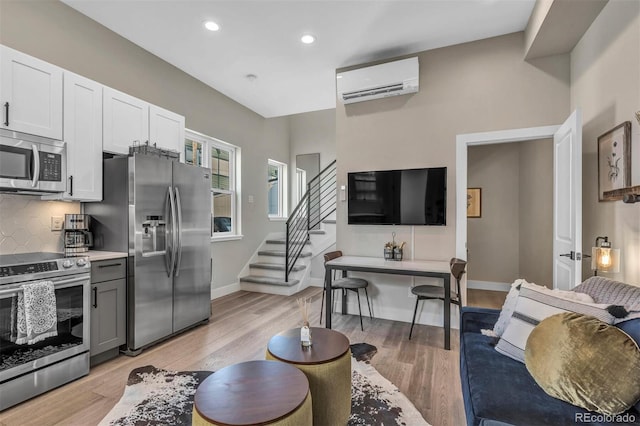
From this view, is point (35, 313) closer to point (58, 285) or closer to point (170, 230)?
point (58, 285)

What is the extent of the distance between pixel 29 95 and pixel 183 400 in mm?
2560

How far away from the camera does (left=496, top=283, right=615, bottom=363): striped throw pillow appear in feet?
5.20

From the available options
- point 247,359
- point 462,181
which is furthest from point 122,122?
point 462,181

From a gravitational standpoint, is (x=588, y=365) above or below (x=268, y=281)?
above

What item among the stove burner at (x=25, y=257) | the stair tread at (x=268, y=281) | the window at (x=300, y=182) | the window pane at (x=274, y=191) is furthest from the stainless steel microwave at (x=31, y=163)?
the window at (x=300, y=182)

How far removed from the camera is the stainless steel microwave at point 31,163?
2256 mm

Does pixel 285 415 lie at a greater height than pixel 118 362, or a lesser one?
greater

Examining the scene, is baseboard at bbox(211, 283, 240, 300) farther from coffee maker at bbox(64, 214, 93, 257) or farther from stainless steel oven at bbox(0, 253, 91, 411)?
stainless steel oven at bbox(0, 253, 91, 411)

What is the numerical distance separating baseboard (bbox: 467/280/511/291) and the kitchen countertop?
211 inches

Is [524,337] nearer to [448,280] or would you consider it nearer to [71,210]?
[448,280]

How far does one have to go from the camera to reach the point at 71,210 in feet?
9.73

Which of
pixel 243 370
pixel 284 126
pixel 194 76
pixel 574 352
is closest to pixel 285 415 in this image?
pixel 243 370

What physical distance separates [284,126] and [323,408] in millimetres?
6100

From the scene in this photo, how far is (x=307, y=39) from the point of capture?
343 centimetres
